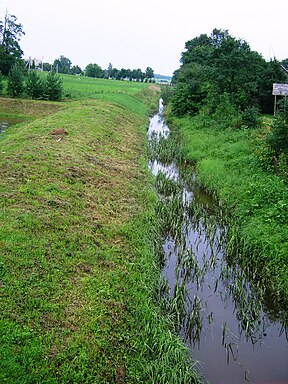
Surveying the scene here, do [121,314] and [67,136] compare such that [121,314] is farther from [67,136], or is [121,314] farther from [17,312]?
[67,136]

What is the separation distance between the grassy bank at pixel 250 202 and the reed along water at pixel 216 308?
38cm

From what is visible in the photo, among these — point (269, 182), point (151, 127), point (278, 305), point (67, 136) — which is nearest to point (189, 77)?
point (151, 127)

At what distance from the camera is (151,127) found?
30.9 m

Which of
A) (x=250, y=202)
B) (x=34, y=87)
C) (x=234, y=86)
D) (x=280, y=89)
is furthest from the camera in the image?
(x=34, y=87)

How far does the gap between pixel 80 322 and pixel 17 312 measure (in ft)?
3.35

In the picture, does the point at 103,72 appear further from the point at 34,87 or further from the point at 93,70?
the point at 34,87

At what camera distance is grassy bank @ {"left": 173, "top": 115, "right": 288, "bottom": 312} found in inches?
338

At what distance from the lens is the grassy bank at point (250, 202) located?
338 inches

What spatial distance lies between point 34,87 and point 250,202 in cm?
2741

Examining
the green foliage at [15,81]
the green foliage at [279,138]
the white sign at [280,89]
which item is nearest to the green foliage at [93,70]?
the green foliage at [15,81]

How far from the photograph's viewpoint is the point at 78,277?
7.12m

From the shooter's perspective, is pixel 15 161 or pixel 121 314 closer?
pixel 121 314

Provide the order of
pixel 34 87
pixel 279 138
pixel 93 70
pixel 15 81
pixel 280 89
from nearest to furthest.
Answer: pixel 279 138 → pixel 280 89 → pixel 15 81 → pixel 34 87 → pixel 93 70

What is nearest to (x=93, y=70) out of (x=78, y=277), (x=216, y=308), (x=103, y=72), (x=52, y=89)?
(x=103, y=72)
